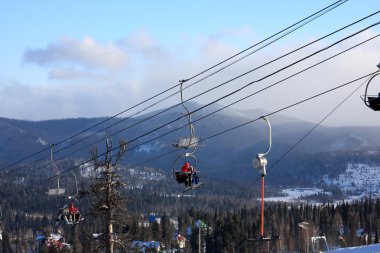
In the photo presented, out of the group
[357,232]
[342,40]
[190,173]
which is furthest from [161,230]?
[342,40]

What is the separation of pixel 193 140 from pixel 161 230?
389 feet

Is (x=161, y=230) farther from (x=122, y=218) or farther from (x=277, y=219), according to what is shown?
(x=122, y=218)

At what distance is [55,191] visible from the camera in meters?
33.0

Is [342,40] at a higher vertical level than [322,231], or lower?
higher

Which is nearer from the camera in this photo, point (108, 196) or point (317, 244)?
point (108, 196)

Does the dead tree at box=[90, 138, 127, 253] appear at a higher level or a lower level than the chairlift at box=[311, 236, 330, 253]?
higher

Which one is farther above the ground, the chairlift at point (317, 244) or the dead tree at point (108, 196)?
the dead tree at point (108, 196)

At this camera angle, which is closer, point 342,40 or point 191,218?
point 342,40

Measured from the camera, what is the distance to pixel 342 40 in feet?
45.0

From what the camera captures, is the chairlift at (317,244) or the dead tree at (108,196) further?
the chairlift at (317,244)

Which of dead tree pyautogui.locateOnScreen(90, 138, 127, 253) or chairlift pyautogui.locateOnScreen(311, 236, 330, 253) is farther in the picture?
chairlift pyautogui.locateOnScreen(311, 236, 330, 253)

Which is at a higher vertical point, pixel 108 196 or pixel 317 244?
pixel 108 196

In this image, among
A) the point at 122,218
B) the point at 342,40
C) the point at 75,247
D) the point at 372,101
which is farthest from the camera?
the point at 75,247

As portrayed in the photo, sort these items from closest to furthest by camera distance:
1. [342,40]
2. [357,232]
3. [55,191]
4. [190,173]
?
[342,40], [190,173], [55,191], [357,232]
